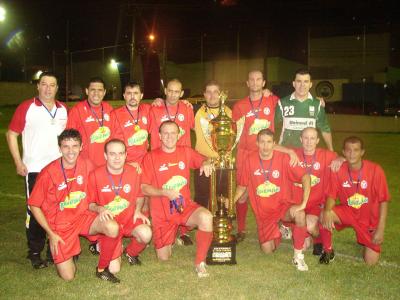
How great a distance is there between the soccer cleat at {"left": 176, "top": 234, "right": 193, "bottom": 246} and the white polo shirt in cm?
162

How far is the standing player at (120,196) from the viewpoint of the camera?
3.99 metres

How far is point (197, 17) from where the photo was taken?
26.3 metres

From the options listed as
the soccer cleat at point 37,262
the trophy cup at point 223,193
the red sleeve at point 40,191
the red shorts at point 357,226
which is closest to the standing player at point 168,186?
the trophy cup at point 223,193

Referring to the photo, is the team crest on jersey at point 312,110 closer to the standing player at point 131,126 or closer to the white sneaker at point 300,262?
the white sneaker at point 300,262

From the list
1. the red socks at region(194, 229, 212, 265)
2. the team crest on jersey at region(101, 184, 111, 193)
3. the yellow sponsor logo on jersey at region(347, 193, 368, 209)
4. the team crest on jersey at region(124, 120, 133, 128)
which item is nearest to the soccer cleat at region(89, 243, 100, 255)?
the team crest on jersey at region(101, 184, 111, 193)

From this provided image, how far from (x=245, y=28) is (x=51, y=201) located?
21.2 metres

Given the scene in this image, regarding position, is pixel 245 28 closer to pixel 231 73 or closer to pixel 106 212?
pixel 231 73

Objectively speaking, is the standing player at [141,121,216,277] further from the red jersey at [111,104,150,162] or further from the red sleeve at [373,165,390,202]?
the red sleeve at [373,165,390,202]

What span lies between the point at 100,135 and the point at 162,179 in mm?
905

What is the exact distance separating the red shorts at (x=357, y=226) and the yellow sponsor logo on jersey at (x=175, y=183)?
5.02 feet

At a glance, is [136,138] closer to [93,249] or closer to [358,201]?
[93,249]

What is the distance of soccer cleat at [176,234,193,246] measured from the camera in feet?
16.1

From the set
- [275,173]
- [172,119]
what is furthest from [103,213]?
[275,173]

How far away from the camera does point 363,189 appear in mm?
4340
